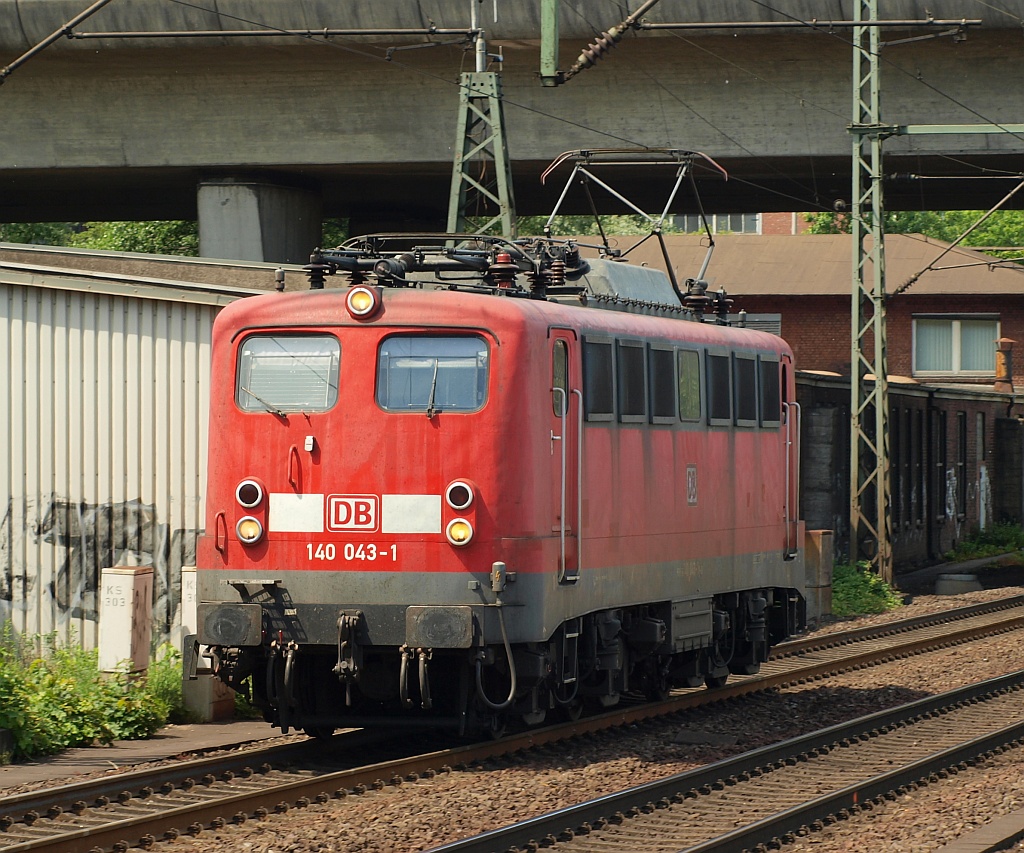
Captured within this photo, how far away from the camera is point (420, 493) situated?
1154 centimetres

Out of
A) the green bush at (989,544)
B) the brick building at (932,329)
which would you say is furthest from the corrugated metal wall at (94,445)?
the green bush at (989,544)

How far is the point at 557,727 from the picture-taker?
12789mm

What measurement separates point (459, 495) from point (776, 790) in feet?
9.12

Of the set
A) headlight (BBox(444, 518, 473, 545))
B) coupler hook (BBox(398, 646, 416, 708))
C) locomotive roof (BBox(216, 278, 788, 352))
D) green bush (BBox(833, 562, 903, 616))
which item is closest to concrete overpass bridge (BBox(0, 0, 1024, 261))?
green bush (BBox(833, 562, 903, 616))

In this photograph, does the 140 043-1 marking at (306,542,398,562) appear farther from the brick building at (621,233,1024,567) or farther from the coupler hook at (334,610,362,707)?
the brick building at (621,233,1024,567)

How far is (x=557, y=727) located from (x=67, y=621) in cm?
509

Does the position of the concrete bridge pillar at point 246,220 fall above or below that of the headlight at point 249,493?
above

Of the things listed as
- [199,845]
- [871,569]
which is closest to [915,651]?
[871,569]

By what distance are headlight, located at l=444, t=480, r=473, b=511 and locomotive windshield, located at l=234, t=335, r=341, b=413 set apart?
41.1 inches

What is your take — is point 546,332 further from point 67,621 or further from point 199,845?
point 67,621

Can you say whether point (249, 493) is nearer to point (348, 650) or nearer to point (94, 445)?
point (348, 650)

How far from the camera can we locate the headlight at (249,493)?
38.7 ft

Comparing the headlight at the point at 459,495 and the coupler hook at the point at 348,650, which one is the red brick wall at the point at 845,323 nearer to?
the headlight at the point at 459,495

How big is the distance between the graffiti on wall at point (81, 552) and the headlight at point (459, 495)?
4.50 metres
